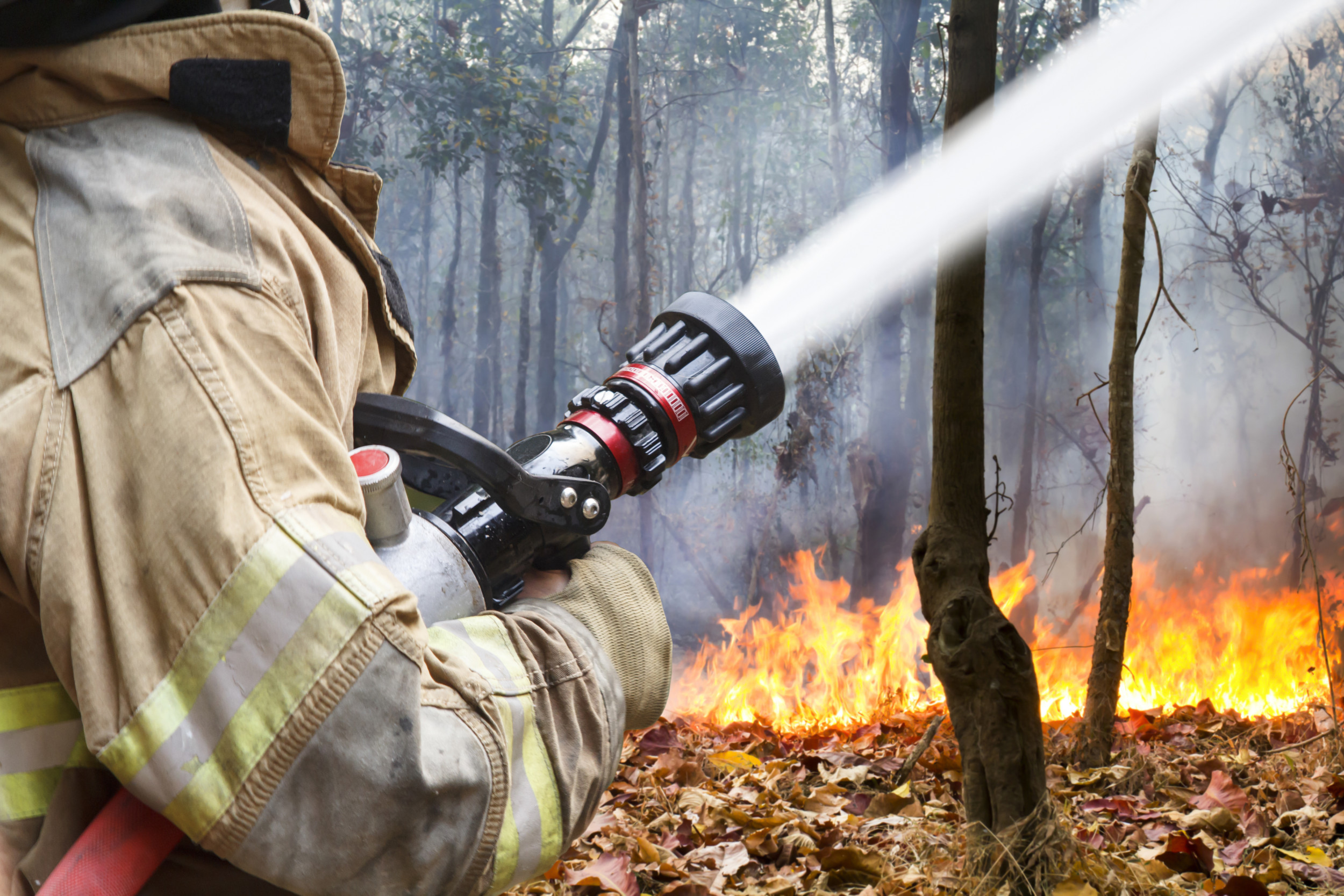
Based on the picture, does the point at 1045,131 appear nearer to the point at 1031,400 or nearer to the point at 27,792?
the point at 1031,400

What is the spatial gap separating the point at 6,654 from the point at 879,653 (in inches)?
225

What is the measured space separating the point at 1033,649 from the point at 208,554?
4474mm

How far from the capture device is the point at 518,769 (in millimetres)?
698

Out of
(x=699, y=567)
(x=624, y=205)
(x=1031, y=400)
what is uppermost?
(x=624, y=205)

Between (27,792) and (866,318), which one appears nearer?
(27,792)

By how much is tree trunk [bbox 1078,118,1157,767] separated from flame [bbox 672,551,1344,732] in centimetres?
136

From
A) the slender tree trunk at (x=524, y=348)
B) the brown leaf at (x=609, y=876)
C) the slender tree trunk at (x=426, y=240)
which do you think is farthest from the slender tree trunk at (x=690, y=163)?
the brown leaf at (x=609, y=876)

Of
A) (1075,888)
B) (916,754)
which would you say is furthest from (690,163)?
(1075,888)

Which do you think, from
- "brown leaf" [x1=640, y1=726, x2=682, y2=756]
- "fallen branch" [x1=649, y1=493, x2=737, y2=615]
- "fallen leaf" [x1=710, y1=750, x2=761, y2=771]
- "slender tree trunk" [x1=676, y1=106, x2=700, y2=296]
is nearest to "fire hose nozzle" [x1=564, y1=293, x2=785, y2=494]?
"fallen leaf" [x1=710, y1=750, x2=761, y2=771]

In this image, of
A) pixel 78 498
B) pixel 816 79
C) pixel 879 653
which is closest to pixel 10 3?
pixel 78 498

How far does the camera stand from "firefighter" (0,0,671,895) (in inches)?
22.3

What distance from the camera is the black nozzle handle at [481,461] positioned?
0.90 m

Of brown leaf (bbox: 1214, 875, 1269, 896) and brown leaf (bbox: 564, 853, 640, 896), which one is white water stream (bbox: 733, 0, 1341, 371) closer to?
brown leaf (bbox: 564, 853, 640, 896)

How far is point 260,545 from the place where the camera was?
0.56m
